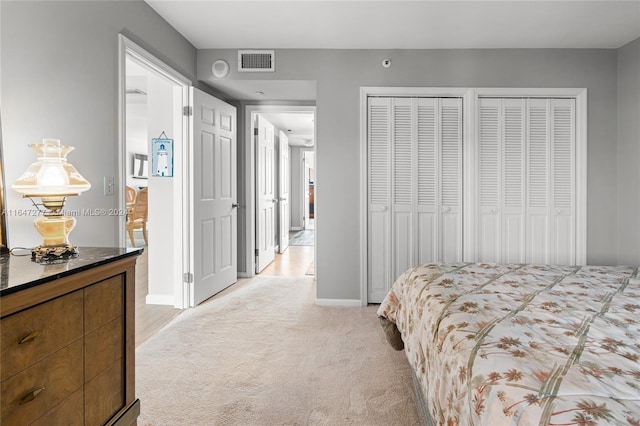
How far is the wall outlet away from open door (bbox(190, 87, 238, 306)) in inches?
41.8

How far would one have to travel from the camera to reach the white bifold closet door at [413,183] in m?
3.47

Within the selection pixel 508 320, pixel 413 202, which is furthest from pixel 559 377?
pixel 413 202

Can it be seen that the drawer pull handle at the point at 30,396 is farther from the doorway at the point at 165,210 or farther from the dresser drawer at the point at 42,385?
the doorway at the point at 165,210

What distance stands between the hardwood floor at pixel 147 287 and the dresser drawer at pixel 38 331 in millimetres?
1647

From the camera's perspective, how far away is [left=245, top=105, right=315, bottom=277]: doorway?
4.50 metres

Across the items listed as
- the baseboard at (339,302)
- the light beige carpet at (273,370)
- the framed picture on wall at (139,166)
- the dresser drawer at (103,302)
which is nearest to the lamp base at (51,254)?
the dresser drawer at (103,302)

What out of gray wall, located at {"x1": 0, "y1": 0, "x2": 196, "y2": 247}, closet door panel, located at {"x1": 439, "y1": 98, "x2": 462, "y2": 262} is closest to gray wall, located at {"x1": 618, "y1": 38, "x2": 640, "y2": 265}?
closet door panel, located at {"x1": 439, "y1": 98, "x2": 462, "y2": 262}

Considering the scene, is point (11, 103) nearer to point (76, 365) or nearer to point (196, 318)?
point (76, 365)

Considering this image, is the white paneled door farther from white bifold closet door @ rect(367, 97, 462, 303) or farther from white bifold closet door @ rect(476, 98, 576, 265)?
white bifold closet door @ rect(476, 98, 576, 265)

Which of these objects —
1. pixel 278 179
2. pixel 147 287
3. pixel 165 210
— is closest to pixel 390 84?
pixel 165 210

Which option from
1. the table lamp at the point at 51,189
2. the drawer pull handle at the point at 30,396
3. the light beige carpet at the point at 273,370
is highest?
the table lamp at the point at 51,189

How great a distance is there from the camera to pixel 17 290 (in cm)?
97

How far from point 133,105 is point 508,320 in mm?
6238

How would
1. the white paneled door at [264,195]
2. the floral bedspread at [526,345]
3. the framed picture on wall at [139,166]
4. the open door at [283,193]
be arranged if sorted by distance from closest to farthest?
1. the floral bedspread at [526,345]
2. the white paneled door at [264,195]
3. the open door at [283,193]
4. the framed picture on wall at [139,166]
